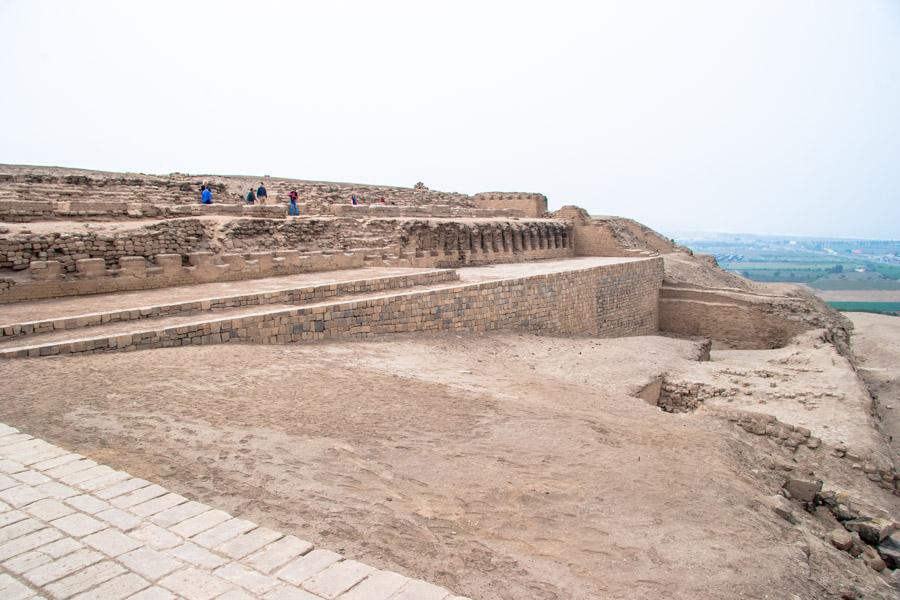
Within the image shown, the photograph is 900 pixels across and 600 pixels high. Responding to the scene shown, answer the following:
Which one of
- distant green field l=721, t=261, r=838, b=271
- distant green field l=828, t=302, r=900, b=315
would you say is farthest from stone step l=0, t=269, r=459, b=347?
distant green field l=721, t=261, r=838, b=271

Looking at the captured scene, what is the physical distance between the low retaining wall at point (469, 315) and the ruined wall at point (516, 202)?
708 centimetres

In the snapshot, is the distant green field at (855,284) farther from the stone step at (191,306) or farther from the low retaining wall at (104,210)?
the low retaining wall at (104,210)

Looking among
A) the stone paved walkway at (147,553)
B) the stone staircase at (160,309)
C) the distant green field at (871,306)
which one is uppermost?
the stone staircase at (160,309)

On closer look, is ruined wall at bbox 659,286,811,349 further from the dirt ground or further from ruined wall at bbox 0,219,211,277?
ruined wall at bbox 0,219,211,277

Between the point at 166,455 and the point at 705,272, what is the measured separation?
24.4 m

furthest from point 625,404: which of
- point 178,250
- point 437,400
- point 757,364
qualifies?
point 178,250

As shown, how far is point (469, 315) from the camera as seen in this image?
37.1ft

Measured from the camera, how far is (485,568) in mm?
3424

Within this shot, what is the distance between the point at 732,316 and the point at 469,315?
9606 millimetres

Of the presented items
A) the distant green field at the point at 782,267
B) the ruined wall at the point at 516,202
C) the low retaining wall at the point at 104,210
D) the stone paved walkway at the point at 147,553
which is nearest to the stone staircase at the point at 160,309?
the low retaining wall at the point at 104,210

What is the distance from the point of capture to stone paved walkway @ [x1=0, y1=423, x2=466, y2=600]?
266cm

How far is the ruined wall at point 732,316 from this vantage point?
1620 cm

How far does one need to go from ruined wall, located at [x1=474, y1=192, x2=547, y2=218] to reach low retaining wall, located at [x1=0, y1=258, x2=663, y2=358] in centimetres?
708

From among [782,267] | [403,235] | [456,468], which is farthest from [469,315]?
[782,267]
